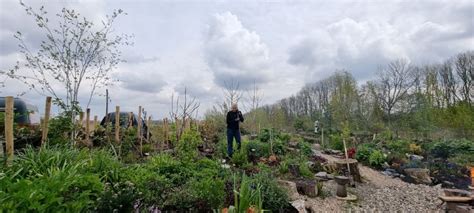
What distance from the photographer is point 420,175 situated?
22.5 feet

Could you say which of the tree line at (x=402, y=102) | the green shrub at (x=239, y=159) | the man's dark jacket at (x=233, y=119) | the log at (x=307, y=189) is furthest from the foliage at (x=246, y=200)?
the tree line at (x=402, y=102)

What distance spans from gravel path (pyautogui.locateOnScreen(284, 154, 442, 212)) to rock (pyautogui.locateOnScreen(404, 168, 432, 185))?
447 mm

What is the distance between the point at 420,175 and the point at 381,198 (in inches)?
95.5

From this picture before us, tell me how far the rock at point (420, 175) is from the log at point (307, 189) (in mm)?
3581

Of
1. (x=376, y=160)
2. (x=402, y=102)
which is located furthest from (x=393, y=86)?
(x=376, y=160)

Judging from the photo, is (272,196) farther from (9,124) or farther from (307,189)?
(9,124)

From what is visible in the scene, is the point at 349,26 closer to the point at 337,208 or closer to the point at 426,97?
the point at 337,208

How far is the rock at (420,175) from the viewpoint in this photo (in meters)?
6.73

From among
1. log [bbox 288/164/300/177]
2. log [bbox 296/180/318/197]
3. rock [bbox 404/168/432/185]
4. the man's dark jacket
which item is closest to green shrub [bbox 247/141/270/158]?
the man's dark jacket

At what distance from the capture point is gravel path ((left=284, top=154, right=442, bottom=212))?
4.52 meters

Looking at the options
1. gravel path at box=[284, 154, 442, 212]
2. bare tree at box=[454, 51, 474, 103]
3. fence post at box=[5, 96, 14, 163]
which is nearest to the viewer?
fence post at box=[5, 96, 14, 163]

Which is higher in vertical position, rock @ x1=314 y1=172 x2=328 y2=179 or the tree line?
the tree line

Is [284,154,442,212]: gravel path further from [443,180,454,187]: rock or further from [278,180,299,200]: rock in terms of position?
[443,180,454,187]: rock

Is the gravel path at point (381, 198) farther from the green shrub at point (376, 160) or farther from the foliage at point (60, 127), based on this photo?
the foliage at point (60, 127)
